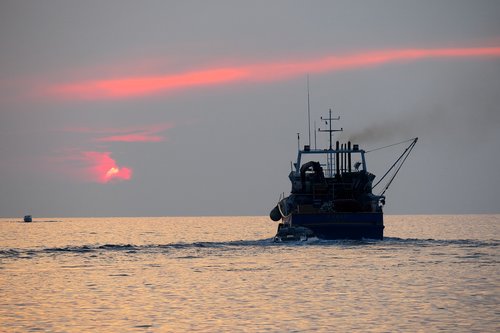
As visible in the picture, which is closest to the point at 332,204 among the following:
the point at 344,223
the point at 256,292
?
the point at 344,223

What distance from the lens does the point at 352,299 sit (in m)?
42.1

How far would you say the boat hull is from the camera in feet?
→ 293

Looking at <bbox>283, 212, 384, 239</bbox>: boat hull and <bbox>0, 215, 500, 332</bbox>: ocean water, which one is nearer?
<bbox>0, 215, 500, 332</bbox>: ocean water

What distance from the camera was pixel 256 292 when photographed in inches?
1796

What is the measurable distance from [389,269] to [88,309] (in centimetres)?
2520

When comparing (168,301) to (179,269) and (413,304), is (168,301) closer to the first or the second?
(413,304)

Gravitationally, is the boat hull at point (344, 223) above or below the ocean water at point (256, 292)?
above

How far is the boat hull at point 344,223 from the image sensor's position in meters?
89.4

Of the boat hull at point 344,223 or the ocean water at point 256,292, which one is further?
the boat hull at point 344,223

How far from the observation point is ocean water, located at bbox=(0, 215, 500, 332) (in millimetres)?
34562

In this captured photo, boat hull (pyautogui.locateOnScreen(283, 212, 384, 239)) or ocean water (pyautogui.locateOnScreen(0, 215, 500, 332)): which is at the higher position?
boat hull (pyautogui.locateOnScreen(283, 212, 384, 239))

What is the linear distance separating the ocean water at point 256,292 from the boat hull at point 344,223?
11.1m

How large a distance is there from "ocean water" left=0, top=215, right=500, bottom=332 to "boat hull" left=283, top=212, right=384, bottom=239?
1113 centimetres

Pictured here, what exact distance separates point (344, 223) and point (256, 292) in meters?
44.5
